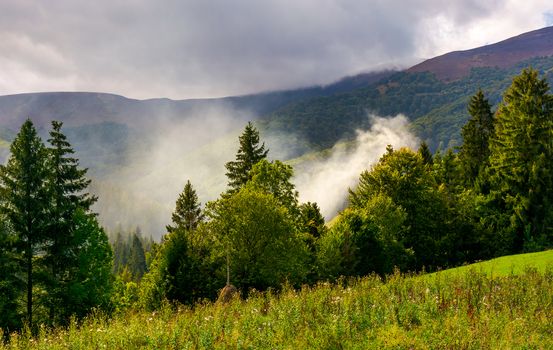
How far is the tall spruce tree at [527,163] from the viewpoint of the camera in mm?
41719

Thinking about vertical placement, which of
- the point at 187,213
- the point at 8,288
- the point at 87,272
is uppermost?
the point at 187,213

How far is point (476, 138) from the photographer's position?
176 ft

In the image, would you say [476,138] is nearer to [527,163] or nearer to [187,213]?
[527,163]

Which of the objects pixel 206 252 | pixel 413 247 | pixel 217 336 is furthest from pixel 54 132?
pixel 413 247

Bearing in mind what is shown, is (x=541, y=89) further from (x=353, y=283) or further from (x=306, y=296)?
(x=306, y=296)

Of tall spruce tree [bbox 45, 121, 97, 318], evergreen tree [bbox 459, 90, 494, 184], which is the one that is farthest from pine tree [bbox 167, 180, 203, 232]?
evergreen tree [bbox 459, 90, 494, 184]

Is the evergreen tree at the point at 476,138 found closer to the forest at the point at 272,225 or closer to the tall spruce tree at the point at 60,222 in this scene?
the forest at the point at 272,225

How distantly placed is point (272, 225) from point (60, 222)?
16.7 meters

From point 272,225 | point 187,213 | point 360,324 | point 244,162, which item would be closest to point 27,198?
point 272,225

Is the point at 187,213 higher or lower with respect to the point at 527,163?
higher

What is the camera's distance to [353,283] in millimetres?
17766

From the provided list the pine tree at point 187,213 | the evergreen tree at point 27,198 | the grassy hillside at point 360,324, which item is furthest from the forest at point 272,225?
the grassy hillside at point 360,324

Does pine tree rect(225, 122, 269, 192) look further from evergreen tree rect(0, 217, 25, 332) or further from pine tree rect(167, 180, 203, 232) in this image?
evergreen tree rect(0, 217, 25, 332)

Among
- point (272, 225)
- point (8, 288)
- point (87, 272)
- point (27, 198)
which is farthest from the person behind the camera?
point (272, 225)
